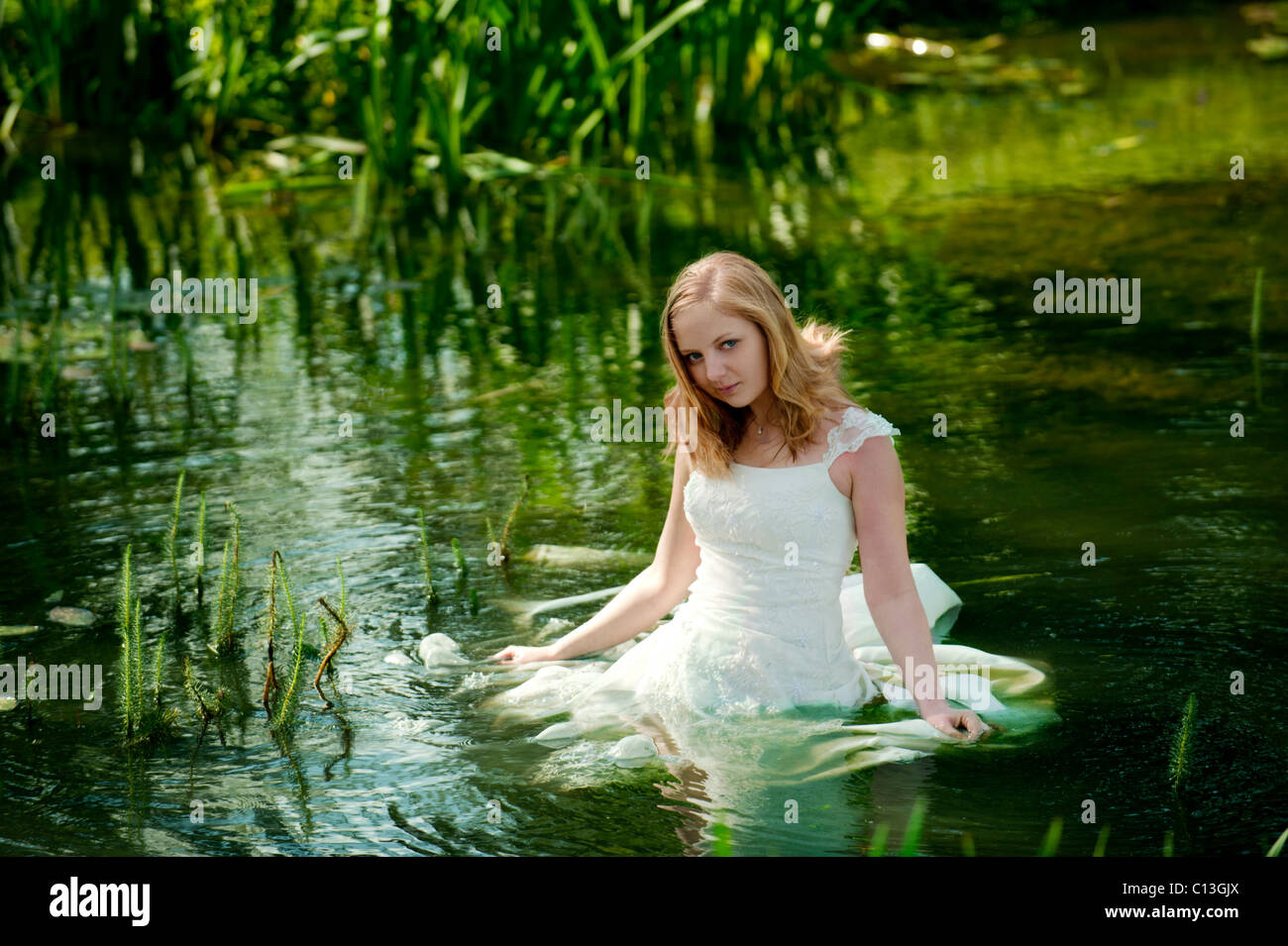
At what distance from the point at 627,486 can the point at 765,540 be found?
1646 mm

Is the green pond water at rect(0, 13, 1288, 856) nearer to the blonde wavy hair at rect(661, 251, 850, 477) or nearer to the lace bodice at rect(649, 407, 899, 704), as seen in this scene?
the lace bodice at rect(649, 407, 899, 704)

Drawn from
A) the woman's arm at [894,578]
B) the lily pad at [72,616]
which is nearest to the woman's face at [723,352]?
the woman's arm at [894,578]

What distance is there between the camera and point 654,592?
12.1 ft

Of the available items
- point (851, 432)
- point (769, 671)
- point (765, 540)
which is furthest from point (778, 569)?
point (851, 432)

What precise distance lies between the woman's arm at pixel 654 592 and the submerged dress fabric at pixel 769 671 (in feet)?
0.15

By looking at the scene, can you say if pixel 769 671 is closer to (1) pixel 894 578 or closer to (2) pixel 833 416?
(1) pixel 894 578

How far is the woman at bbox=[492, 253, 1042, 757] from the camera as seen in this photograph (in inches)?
131

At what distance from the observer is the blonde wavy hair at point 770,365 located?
10.7ft

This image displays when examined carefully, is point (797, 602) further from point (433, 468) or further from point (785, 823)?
point (433, 468)

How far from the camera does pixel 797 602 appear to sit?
347 centimetres

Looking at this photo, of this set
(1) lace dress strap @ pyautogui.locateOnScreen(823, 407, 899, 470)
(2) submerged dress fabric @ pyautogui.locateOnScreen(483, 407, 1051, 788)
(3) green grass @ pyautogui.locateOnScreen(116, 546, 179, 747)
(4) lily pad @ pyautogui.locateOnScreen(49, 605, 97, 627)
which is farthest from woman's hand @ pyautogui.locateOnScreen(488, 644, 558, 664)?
(4) lily pad @ pyautogui.locateOnScreen(49, 605, 97, 627)
